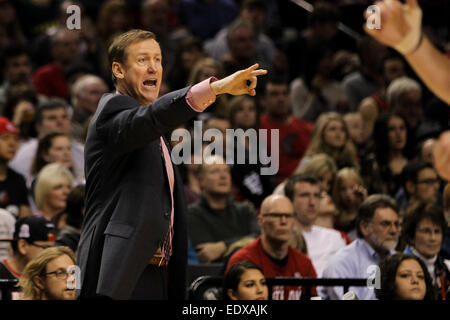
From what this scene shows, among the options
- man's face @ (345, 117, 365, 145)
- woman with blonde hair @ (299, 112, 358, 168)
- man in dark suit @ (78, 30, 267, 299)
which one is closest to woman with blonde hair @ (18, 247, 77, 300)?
man in dark suit @ (78, 30, 267, 299)

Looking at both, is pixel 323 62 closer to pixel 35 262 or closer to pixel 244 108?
pixel 244 108

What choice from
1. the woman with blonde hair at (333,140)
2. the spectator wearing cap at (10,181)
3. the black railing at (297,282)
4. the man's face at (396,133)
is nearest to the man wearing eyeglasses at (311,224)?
the woman with blonde hair at (333,140)

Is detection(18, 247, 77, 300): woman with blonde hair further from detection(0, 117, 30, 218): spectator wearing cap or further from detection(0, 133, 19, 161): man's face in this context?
detection(0, 133, 19, 161): man's face

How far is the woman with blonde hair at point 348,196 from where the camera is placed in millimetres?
7082

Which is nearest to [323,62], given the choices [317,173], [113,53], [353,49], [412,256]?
[353,49]

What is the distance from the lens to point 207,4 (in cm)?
1043

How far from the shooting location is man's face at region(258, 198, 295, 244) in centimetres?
595

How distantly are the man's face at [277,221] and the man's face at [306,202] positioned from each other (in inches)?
24.2

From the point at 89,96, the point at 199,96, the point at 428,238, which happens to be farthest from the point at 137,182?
the point at 89,96

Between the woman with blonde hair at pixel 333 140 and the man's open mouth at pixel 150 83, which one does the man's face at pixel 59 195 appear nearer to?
the woman with blonde hair at pixel 333 140

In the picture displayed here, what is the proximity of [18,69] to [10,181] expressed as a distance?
238 cm

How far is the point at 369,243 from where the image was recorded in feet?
19.9

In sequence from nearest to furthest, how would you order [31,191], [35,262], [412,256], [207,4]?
1. [35,262]
2. [412,256]
3. [31,191]
4. [207,4]

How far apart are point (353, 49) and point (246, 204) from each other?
4.27m
